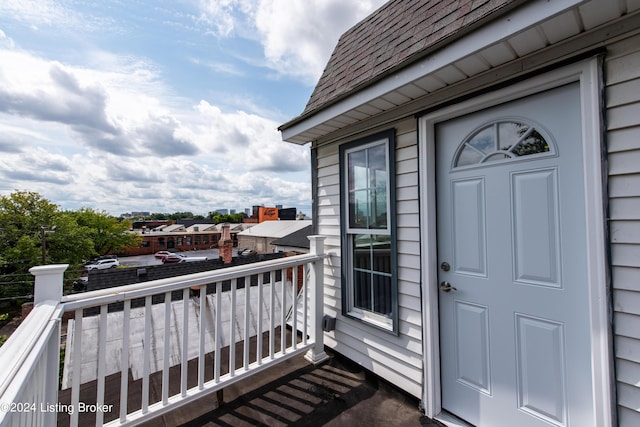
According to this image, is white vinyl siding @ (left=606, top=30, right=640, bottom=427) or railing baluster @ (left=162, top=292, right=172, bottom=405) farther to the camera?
railing baluster @ (left=162, top=292, right=172, bottom=405)

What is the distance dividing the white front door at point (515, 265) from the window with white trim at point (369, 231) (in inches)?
16.8

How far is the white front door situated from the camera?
1485mm

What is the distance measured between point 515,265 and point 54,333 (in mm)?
2551

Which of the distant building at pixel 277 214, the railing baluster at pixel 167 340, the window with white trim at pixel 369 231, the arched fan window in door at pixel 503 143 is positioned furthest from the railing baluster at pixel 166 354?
the distant building at pixel 277 214

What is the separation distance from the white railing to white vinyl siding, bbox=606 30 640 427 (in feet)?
6.77

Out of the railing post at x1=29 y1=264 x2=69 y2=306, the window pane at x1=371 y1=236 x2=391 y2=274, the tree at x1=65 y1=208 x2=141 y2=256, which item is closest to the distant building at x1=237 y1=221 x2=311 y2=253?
the tree at x1=65 y1=208 x2=141 y2=256

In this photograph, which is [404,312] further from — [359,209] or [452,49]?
[452,49]

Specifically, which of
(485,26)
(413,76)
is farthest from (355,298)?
(485,26)

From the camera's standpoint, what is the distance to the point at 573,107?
1496 mm

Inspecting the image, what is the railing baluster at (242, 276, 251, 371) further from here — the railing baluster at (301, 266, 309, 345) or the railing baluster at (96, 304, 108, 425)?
the railing baluster at (96, 304, 108, 425)

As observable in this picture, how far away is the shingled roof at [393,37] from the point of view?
1553 mm

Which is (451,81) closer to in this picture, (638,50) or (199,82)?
(638,50)

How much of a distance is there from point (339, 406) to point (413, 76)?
96.5 inches

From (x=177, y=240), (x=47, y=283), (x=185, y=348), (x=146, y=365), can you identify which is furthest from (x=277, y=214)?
(x=47, y=283)
